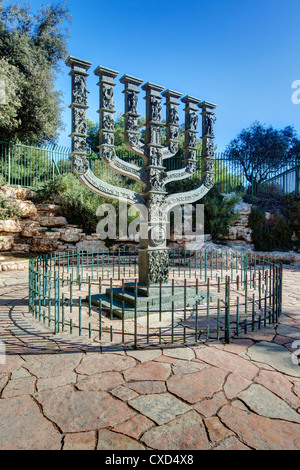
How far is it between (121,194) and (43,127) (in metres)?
10.0

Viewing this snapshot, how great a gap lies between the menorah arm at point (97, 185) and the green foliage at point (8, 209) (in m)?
6.78

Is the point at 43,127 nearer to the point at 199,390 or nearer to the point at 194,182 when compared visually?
the point at 194,182

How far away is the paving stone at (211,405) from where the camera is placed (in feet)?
6.47

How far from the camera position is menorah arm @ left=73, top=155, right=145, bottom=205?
13.8 ft

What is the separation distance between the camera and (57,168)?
13047 mm

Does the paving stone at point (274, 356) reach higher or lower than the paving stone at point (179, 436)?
higher

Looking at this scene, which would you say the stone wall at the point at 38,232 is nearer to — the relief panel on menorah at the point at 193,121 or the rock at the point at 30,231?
the rock at the point at 30,231

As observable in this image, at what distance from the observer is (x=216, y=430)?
1794 millimetres

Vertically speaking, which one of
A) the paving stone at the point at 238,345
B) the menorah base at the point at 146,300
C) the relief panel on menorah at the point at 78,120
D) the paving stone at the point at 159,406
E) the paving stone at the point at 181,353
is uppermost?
the relief panel on menorah at the point at 78,120

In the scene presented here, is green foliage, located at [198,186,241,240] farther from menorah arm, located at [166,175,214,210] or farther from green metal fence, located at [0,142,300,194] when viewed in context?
menorah arm, located at [166,175,214,210]

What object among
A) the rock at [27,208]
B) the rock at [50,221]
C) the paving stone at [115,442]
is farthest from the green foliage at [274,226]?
the paving stone at [115,442]

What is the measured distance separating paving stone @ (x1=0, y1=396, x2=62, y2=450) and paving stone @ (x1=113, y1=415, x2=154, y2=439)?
15.6 inches

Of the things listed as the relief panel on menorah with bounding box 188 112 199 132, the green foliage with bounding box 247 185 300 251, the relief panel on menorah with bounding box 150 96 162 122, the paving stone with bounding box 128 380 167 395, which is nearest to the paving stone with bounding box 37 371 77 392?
the paving stone with bounding box 128 380 167 395
